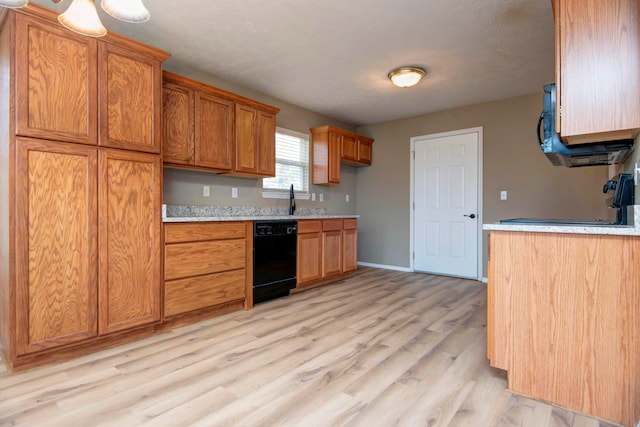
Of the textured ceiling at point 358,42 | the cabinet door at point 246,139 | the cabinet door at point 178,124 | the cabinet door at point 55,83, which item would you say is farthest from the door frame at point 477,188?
the cabinet door at point 55,83

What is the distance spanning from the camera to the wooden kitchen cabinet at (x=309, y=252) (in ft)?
13.0

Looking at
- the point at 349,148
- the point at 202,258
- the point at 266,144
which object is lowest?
the point at 202,258

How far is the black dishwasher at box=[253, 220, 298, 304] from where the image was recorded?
3410 millimetres

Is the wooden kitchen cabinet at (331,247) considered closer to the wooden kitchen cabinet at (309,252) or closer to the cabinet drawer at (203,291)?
the wooden kitchen cabinet at (309,252)

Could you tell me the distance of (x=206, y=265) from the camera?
2.96m

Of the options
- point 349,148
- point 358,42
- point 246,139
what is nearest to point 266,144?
point 246,139

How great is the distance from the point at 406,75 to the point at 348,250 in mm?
2388

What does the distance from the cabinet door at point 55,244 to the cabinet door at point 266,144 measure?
179cm

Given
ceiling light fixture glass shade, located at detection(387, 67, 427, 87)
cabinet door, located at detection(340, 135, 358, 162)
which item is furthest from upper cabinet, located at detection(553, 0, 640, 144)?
cabinet door, located at detection(340, 135, 358, 162)

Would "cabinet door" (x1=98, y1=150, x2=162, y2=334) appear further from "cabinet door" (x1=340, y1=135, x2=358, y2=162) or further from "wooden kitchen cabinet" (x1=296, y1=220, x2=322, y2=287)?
"cabinet door" (x1=340, y1=135, x2=358, y2=162)

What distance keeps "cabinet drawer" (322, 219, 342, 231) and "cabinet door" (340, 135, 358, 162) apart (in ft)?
3.79

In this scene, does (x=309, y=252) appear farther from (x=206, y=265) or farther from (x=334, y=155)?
(x=334, y=155)

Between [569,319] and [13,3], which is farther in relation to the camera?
[569,319]

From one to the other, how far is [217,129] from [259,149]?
1.81 feet
